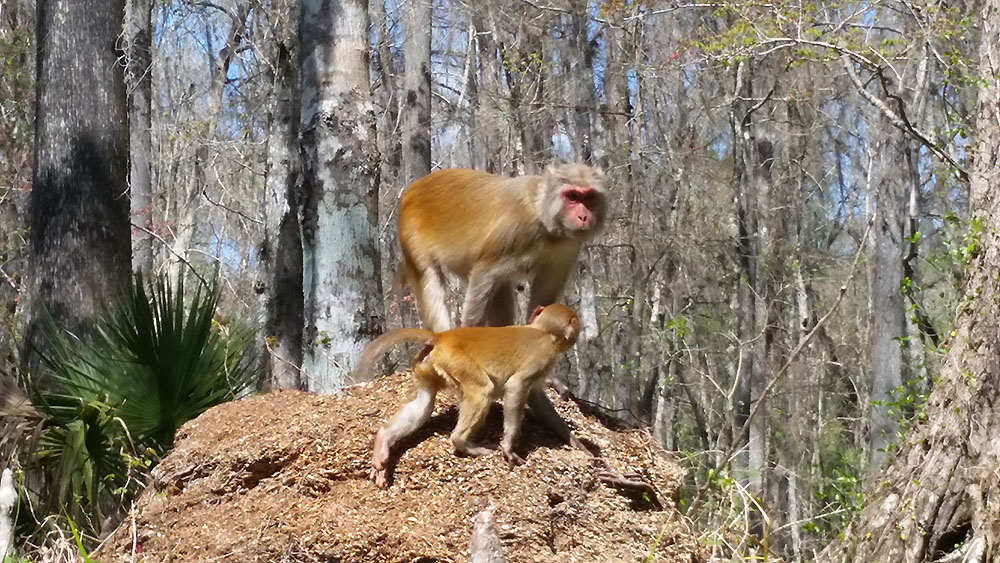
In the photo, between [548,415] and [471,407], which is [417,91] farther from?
[471,407]

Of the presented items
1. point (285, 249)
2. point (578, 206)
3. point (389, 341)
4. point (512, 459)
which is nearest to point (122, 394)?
point (389, 341)

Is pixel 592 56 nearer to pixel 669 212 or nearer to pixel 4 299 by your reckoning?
pixel 669 212

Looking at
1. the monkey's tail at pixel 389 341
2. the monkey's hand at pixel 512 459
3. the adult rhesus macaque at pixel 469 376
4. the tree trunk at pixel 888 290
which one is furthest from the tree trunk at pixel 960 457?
the tree trunk at pixel 888 290

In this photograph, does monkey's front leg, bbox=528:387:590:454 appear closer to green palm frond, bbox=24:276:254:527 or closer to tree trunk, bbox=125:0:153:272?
green palm frond, bbox=24:276:254:527

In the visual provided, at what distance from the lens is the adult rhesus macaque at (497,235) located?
684 centimetres

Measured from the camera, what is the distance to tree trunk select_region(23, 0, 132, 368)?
9.45m

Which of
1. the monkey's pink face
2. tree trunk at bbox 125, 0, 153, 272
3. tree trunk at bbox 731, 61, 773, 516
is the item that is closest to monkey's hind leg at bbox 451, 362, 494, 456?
the monkey's pink face

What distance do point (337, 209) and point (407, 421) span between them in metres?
2.77

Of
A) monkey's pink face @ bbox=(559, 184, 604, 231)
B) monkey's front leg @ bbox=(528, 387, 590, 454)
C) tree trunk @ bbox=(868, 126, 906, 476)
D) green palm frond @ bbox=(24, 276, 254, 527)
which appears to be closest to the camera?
monkey's front leg @ bbox=(528, 387, 590, 454)

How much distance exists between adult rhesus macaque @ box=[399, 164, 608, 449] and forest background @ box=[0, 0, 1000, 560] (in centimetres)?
219

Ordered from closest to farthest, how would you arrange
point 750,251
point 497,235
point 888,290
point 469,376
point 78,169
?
point 469,376
point 497,235
point 78,169
point 888,290
point 750,251

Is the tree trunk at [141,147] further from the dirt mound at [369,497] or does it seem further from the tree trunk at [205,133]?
the dirt mound at [369,497]

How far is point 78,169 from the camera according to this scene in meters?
9.98

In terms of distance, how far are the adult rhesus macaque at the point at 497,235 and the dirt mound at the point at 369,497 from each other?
1486 mm
